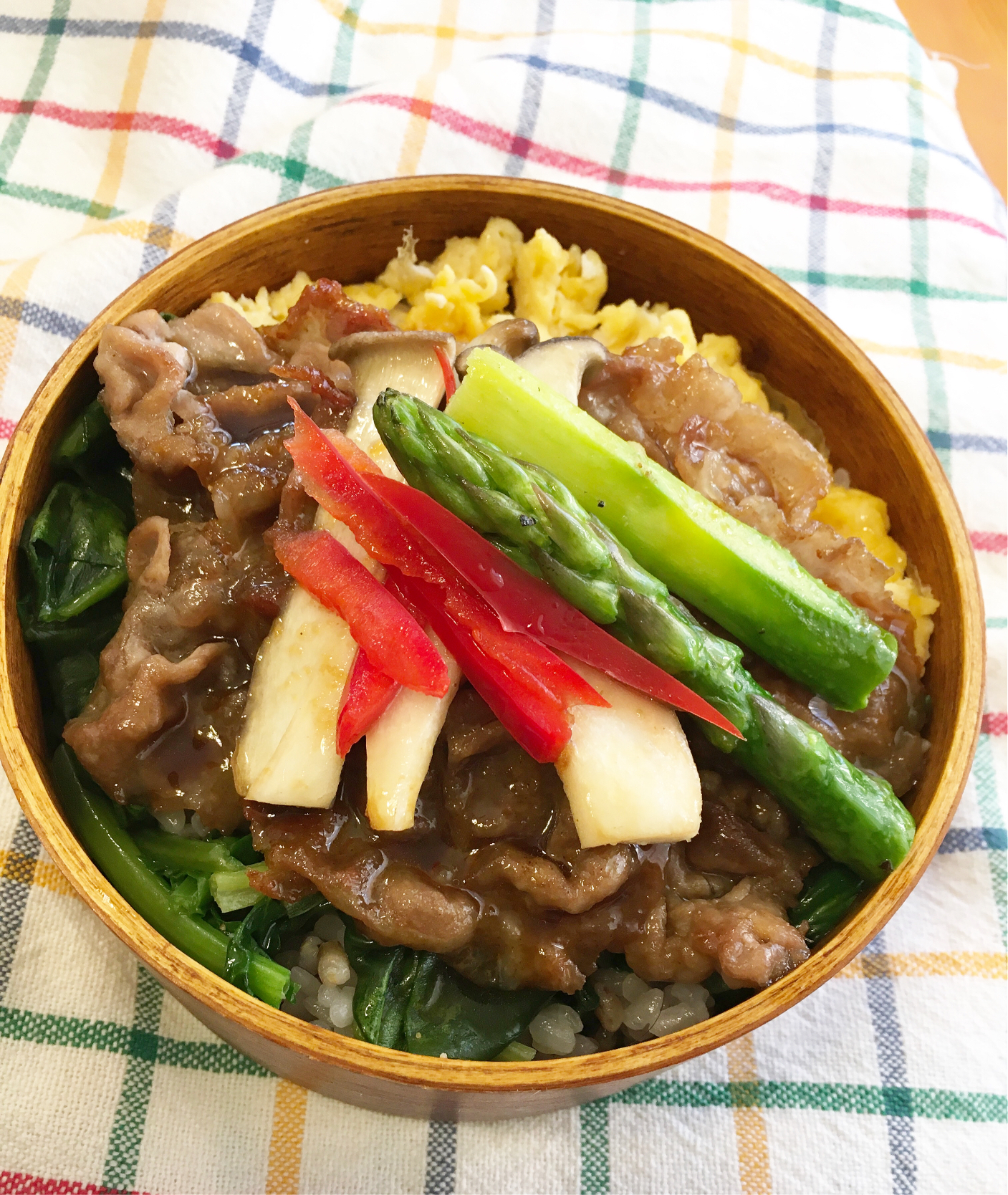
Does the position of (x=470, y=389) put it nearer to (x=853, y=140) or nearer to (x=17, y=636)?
(x=17, y=636)

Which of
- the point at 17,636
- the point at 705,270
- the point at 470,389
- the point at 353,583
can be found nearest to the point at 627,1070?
the point at 353,583

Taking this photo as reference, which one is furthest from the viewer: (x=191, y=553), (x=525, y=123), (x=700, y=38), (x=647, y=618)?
(x=700, y=38)

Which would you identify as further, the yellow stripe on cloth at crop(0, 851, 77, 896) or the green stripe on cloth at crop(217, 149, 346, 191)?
→ the green stripe on cloth at crop(217, 149, 346, 191)

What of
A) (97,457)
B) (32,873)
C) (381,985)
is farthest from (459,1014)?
(97,457)

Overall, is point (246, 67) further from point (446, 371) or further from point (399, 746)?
point (399, 746)

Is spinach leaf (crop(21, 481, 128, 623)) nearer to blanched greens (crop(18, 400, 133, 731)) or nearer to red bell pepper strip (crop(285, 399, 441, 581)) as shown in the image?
blanched greens (crop(18, 400, 133, 731))

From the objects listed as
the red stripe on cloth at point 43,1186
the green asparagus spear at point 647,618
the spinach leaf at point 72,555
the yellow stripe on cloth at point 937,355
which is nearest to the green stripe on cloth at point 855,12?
the yellow stripe on cloth at point 937,355

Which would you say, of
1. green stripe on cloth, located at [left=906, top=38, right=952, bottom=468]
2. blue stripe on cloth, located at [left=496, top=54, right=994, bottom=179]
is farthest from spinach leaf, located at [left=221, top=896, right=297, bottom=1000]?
blue stripe on cloth, located at [left=496, top=54, right=994, bottom=179]
